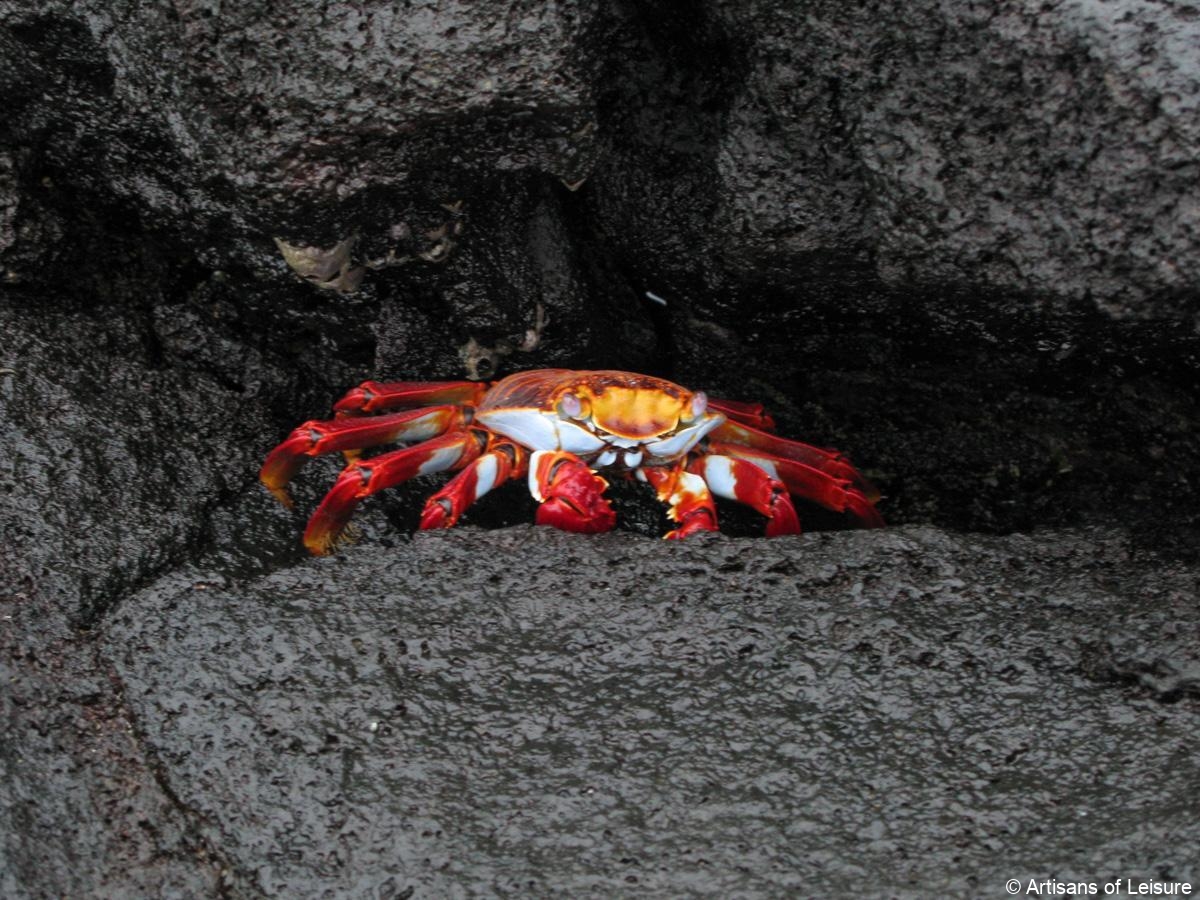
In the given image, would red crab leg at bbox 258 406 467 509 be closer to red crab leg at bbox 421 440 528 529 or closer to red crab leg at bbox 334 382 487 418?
red crab leg at bbox 334 382 487 418

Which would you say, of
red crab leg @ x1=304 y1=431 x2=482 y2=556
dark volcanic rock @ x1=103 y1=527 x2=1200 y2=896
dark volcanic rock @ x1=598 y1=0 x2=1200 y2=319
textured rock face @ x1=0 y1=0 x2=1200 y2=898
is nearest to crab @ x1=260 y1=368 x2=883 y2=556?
red crab leg @ x1=304 y1=431 x2=482 y2=556

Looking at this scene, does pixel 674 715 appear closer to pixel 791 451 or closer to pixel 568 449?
pixel 568 449

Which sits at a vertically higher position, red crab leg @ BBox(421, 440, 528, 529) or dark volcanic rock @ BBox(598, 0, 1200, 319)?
dark volcanic rock @ BBox(598, 0, 1200, 319)

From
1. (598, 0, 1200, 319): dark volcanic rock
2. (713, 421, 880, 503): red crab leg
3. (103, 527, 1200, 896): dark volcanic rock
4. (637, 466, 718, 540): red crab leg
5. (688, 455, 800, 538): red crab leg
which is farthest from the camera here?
(713, 421, 880, 503): red crab leg

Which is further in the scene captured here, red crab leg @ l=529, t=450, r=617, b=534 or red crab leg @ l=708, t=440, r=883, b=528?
red crab leg @ l=708, t=440, r=883, b=528

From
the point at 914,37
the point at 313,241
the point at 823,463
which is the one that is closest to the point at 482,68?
the point at 313,241

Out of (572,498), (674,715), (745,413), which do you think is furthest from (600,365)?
(674,715)
